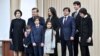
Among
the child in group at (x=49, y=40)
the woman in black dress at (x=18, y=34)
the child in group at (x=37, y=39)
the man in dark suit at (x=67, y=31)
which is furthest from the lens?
the woman in black dress at (x=18, y=34)

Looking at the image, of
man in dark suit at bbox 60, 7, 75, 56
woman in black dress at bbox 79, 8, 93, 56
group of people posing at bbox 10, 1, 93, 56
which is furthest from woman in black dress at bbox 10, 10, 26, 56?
woman in black dress at bbox 79, 8, 93, 56

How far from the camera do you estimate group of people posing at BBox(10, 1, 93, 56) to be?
21.6 feet

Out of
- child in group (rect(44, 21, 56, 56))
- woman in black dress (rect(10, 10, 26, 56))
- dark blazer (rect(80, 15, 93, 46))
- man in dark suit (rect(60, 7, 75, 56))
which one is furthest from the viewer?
woman in black dress (rect(10, 10, 26, 56))

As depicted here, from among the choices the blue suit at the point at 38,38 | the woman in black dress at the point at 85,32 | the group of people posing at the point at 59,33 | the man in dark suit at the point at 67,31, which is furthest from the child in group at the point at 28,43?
the woman in black dress at the point at 85,32

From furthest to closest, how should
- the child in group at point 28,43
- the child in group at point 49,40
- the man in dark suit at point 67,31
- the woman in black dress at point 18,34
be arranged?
→ the woman in black dress at point 18,34 → the child in group at point 28,43 → the child in group at point 49,40 → the man in dark suit at point 67,31

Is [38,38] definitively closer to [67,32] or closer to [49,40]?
[49,40]

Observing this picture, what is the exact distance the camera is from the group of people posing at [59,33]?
21.6 ft

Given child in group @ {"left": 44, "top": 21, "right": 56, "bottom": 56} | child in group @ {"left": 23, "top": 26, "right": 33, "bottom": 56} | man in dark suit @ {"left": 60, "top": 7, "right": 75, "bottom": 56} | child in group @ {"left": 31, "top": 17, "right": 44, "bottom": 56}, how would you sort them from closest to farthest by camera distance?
man in dark suit @ {"left": 60, "top": 7, "right": 75, "bottom": 56} < child in group @ {"left": 44, "top": 21, "right": 56, "bottom": 56} < child in group @ {"left": 31, "top": 17, "right": 44, "bottom": 56} < child in group @ {"left": 23, "top": 26, "right": 33, "bottom": 56}

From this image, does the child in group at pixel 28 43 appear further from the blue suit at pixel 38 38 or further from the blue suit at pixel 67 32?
the blue suit at pixel 67 32

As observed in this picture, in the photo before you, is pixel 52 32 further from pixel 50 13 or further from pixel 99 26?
pixel 99 26

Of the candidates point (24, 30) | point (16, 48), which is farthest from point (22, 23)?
point (16, 48)

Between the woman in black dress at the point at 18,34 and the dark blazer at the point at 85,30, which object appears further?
the woman in black dress at the point at 18,34

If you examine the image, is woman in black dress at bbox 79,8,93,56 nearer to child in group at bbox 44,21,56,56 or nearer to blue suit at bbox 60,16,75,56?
blue suit at bbox 60,16,75,56

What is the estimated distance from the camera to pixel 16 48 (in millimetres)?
7371
